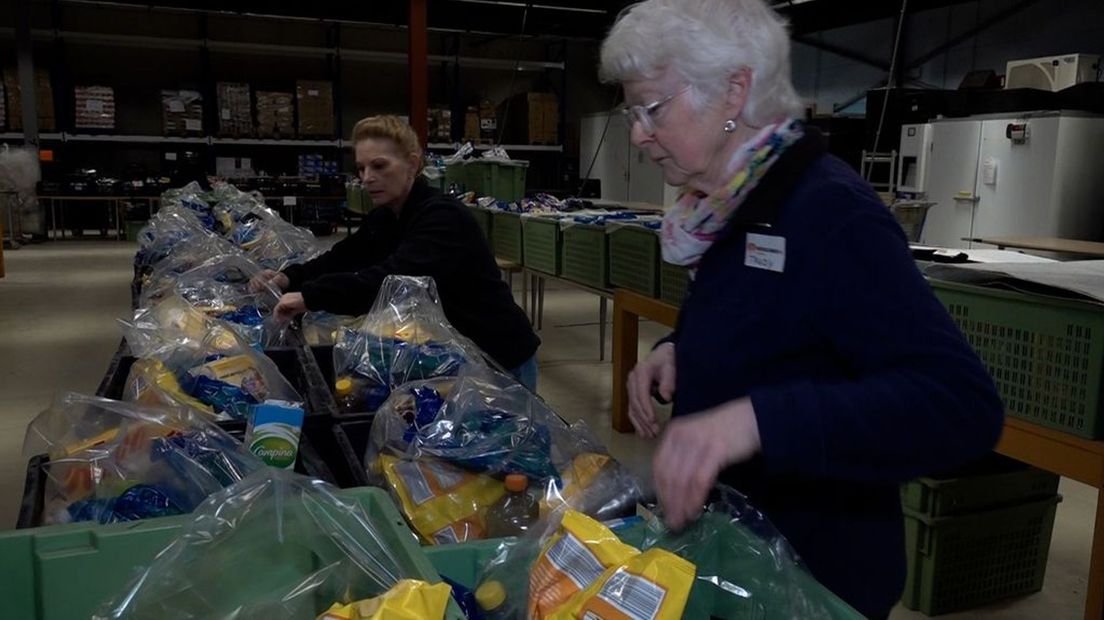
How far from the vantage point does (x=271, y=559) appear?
830mm

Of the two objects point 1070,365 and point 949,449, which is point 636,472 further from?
point 1070,365

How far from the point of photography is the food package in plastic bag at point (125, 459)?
1018 millimetres

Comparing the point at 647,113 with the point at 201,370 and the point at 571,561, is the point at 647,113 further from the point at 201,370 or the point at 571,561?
the point at 201,370

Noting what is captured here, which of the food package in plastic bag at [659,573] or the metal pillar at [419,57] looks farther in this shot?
the metal pillar at [419,57]

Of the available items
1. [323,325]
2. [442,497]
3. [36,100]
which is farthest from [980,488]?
[36,100]

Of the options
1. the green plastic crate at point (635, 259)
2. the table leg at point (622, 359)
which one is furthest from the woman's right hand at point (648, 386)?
the table leg at point (622, 359)

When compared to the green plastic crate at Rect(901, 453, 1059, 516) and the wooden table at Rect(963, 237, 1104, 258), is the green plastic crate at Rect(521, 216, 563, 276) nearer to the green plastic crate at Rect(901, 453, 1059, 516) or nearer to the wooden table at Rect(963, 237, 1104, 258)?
the green plastic crate at Rect(901, 453, 1059, 516)

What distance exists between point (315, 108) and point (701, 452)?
1238cm

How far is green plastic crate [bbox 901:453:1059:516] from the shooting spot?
2.19 meters

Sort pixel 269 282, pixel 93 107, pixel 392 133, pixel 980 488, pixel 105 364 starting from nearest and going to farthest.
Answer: pixel 980 488
pixel 392 133
pixel 269 282
pixel 105 364
pixel 93 107

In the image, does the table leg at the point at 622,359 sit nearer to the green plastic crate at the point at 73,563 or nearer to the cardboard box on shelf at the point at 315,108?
the green plastic crate at the point at 73,563

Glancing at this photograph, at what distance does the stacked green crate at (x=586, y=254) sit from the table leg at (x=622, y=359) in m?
0.20

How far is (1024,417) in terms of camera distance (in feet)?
5.85

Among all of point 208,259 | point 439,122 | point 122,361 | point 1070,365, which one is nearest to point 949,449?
point 1070,365
